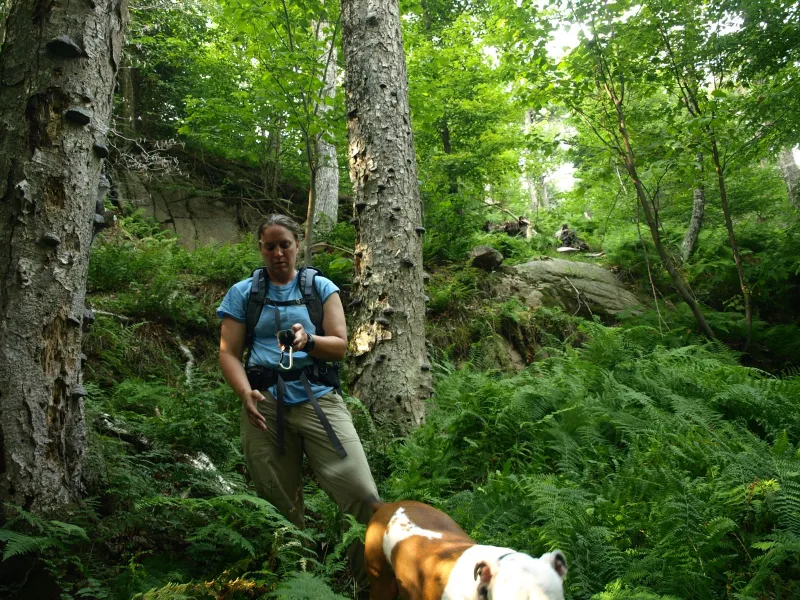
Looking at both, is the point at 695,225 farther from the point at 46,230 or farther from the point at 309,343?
the point at 46,230

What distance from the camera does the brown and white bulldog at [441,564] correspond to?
79.6 inches

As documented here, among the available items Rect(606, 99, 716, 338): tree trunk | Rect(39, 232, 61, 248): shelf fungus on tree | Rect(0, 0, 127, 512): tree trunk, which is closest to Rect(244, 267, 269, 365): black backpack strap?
Rect(0, 0, 127, 512): tree trunk

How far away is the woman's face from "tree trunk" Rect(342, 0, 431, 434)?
232cm

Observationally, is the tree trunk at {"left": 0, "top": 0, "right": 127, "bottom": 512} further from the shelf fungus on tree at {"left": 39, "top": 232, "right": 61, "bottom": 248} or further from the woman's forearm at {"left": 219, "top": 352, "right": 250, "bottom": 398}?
the woman's forearm at {"left": 219, "top": 352, "right": 250, "bottom": 398}

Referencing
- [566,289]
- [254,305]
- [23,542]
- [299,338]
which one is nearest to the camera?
[23,542]

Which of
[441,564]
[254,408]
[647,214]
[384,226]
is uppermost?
[647,214]

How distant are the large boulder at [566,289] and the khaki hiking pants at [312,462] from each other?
649 centimetres

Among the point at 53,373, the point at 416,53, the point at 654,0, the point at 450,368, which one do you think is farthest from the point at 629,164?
the point at 53,373

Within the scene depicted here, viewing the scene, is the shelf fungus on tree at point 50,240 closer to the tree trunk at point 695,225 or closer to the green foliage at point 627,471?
the green foliage at point 627,471

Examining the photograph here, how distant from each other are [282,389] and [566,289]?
8044 millimetres

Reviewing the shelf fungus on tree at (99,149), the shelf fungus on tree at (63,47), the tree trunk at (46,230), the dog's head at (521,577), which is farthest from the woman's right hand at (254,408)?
the shelf fungus on tree at (63,47)

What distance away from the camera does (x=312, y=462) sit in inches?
150

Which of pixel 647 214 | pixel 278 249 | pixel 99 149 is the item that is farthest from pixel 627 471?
pixel 647 214

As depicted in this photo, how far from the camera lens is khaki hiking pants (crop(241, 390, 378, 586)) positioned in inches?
144
